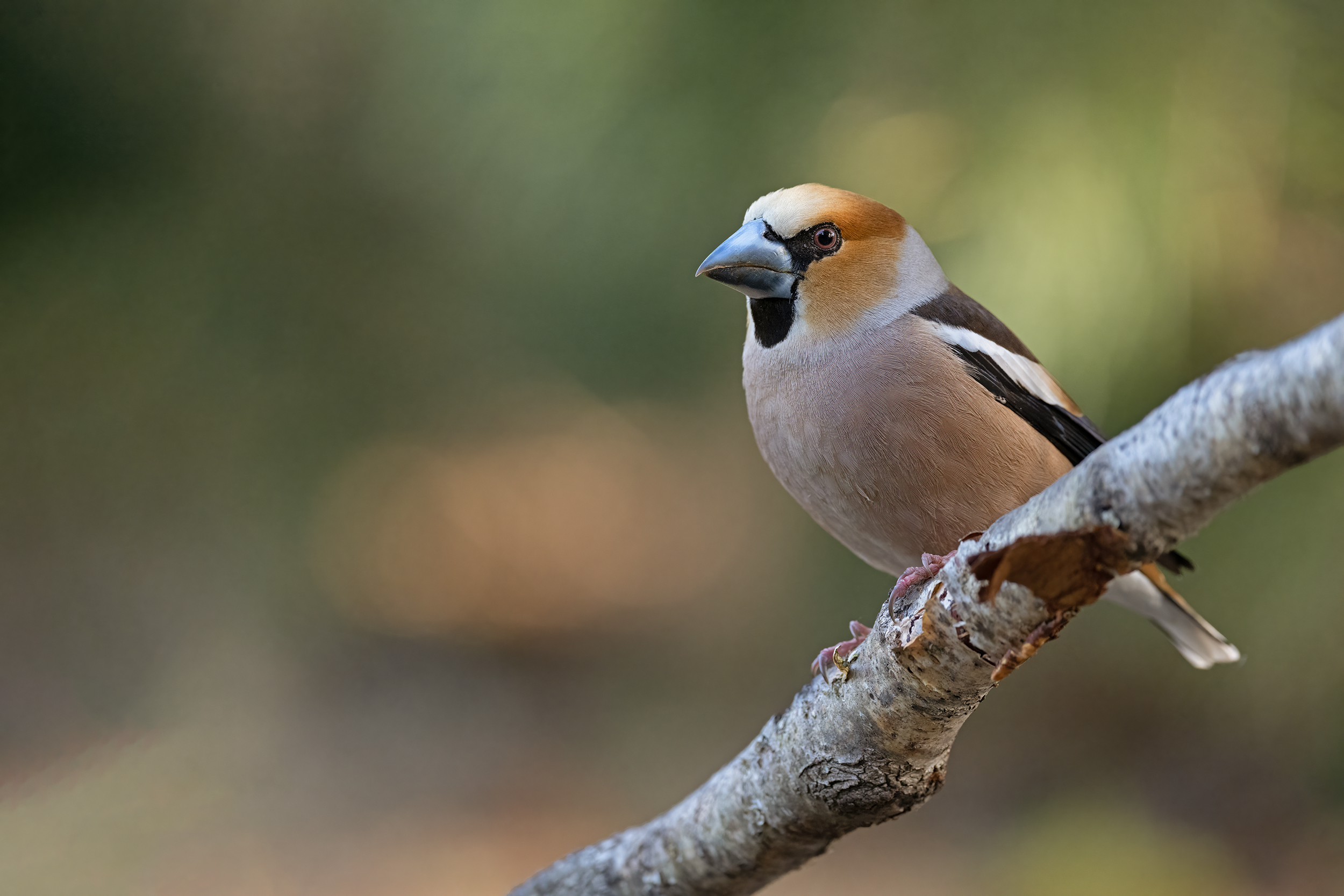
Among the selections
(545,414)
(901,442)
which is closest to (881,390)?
(901,442)

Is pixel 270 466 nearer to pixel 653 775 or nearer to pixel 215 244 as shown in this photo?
pixel 215 244

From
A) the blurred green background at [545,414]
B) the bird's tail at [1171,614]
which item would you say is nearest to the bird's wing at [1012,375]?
the bird's tail at [1171,614]

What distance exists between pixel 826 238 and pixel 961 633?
990 mm

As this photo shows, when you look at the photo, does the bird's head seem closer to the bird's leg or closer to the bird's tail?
the bird's leg

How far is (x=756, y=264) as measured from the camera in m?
2.03

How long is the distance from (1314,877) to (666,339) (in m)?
A: 2.91

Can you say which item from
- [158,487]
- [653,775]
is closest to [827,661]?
[653,775]

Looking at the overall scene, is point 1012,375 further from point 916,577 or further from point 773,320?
point 916,577

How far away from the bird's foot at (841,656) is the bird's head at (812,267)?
0.55 meters

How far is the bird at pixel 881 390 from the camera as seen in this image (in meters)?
1.87

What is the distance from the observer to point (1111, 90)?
3053 mm

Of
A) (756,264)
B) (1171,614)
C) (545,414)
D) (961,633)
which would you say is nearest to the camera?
(961,633)

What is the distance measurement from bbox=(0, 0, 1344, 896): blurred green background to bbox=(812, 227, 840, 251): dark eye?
3.74 feet

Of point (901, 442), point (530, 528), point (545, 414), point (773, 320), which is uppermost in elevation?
point (545, 414)
